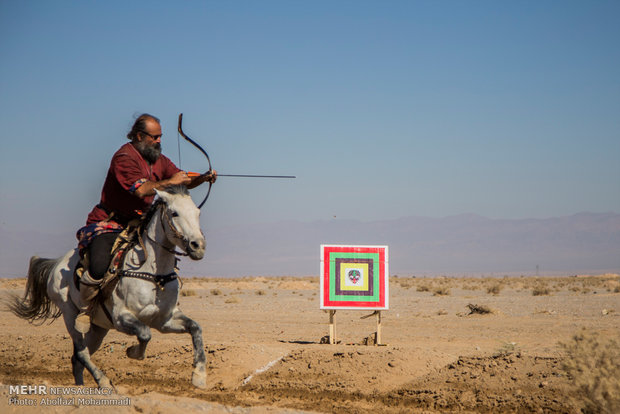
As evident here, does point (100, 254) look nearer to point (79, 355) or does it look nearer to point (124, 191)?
point (124, 191)

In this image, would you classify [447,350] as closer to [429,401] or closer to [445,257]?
[429,401]

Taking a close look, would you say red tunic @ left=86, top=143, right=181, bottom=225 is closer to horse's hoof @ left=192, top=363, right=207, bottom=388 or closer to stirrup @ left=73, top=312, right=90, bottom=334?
stirrup @ left=73, top=312, right=90, bottom=334

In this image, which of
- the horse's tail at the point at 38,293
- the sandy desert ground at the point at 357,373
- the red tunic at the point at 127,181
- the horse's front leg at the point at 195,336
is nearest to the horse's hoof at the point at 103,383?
the sandy desert ground at the point at 357,373

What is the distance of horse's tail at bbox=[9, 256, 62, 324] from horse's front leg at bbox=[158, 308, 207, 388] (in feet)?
9.76

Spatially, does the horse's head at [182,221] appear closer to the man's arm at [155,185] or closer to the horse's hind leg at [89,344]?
the man's arm at [155,185]

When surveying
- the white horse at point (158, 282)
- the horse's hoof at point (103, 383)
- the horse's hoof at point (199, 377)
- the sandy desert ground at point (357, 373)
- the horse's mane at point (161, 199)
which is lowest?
the sandy desert ground at point (357, 373)

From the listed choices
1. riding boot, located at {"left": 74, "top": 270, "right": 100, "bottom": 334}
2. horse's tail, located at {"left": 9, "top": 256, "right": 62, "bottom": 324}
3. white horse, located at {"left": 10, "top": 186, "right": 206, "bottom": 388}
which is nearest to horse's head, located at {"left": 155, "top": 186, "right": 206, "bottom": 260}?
white horse, located at {"left": 10, "top": 186, "right": 206, "bottom": 388}

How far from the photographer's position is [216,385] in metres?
12.2

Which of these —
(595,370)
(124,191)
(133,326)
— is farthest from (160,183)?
(595,370)

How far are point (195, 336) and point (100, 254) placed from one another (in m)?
1.66

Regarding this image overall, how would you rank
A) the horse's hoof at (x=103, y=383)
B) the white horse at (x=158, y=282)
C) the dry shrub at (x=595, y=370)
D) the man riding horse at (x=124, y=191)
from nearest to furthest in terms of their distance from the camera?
the dry shrub at (x=595, y=370) → the white horse at (x=158, y=282) → the man riding horse at (x=124, y=191) → the horse's hoof at (x=103, y=383)

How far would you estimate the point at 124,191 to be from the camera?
10000 millimetres

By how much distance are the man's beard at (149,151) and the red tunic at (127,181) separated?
0.06 m

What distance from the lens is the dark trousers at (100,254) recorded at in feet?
31.0
